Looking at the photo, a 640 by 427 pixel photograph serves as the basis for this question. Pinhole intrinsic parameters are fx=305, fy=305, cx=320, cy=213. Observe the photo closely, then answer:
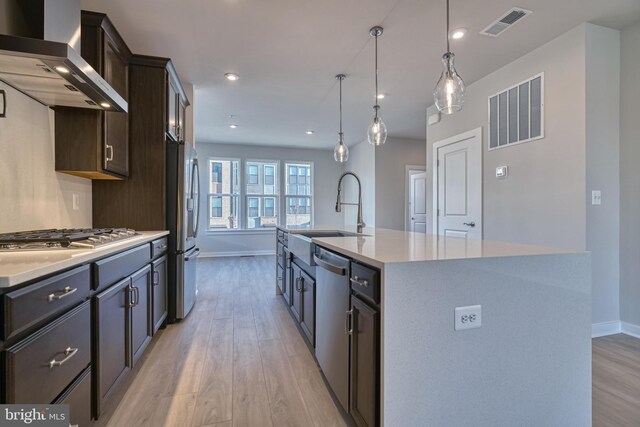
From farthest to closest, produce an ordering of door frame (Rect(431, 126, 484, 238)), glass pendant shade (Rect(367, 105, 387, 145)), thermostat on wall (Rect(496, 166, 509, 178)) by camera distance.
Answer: door frame (Rect(431, 126, 484, 238)) → thermostat on wall (Rect(496, 166, 509, 178)) → glass pendant shade (Rect(367, 105, 387, 145))

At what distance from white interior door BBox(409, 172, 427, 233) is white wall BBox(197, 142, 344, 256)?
1.77 metres

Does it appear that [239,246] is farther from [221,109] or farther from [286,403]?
[286,403]

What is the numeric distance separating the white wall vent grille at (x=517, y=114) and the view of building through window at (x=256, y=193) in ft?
16.1

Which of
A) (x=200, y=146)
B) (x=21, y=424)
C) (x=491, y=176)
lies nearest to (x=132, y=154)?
(x=21, y=424)

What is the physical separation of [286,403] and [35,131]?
231cm

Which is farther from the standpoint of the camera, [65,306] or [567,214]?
[567,214]

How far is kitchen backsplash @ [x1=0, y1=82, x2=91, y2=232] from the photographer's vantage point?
172 centimetres

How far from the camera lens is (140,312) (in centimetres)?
202

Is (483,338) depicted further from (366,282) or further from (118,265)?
(118,265)

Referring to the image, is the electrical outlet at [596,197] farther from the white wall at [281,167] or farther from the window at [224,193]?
the window at [224,193]

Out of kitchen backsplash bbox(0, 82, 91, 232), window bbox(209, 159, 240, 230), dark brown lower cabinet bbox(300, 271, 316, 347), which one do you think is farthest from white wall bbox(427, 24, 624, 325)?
Result: window bbox(209, 159, 240, 230)

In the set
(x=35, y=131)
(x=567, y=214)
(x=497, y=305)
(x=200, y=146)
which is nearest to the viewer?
(x=497, y=305)

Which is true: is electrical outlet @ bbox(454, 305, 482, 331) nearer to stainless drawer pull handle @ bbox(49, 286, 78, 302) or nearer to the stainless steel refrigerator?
stainless drawer pull handle @ bbox(49, 286, 78, 302)

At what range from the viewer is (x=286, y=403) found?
1.71 metres
